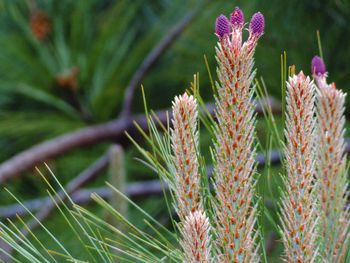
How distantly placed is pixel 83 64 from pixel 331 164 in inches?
49.6

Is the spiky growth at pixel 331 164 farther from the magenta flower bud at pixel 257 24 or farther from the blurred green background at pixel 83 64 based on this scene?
the blurred green background at pixel 83 64

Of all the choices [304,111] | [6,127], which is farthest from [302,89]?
[6,127]

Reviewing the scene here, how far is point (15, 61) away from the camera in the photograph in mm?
1583

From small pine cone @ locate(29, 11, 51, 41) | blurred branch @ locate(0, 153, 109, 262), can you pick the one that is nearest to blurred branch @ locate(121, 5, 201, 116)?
blurred branch @ locate(0, 153, 109, 262)

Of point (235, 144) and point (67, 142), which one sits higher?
point (235, 144)

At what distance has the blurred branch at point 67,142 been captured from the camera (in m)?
1.01

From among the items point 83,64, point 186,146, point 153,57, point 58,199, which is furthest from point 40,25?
point 186,146

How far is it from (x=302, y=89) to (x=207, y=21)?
3.45ft

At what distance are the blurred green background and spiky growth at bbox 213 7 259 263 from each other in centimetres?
90

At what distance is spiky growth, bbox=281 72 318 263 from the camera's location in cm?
39

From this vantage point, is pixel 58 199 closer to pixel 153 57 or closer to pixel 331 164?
pixel 153 57

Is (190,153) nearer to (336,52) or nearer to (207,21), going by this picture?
(336,52)

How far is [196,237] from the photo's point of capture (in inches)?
14.9

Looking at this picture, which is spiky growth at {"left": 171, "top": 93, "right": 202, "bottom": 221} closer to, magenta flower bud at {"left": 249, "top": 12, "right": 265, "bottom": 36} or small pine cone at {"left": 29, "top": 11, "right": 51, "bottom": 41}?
magenta flower bud at {"left": 249, "top": 12, "right": 265, "bottom": 36}
